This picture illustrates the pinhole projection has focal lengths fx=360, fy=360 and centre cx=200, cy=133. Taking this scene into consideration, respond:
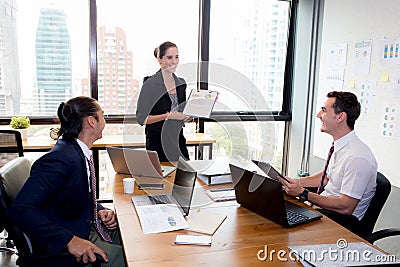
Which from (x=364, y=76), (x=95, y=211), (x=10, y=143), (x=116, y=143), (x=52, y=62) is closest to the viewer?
(x=95, y=211)

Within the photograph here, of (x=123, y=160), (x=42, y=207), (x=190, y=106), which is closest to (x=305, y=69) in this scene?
(x=190, y=106)

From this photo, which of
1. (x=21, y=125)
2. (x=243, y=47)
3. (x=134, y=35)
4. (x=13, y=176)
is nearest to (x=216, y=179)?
(x=13, y=176)

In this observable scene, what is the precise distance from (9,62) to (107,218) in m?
2.52

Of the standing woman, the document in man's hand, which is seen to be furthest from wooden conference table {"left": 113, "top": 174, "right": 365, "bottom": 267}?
the document in man's hand

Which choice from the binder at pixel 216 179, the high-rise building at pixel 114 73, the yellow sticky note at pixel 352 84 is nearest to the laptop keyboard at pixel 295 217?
the binder at pixel 216 179

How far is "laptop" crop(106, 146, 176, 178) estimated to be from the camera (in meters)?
2.10

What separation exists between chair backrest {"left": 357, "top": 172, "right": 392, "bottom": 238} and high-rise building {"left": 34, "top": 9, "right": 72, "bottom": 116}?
122 inches

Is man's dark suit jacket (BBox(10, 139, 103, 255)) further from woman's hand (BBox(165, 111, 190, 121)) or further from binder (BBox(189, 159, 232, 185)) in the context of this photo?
woman's hand (BBox(165, 111, 190, 121))

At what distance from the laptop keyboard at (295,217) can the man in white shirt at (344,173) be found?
216 millimetres

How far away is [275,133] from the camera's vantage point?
14.4 feet

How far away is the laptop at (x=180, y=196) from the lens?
1.70 meters

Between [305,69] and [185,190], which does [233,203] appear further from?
[305,69]

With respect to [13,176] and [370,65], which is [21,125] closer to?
[13,176]

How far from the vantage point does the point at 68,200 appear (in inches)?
60.9
